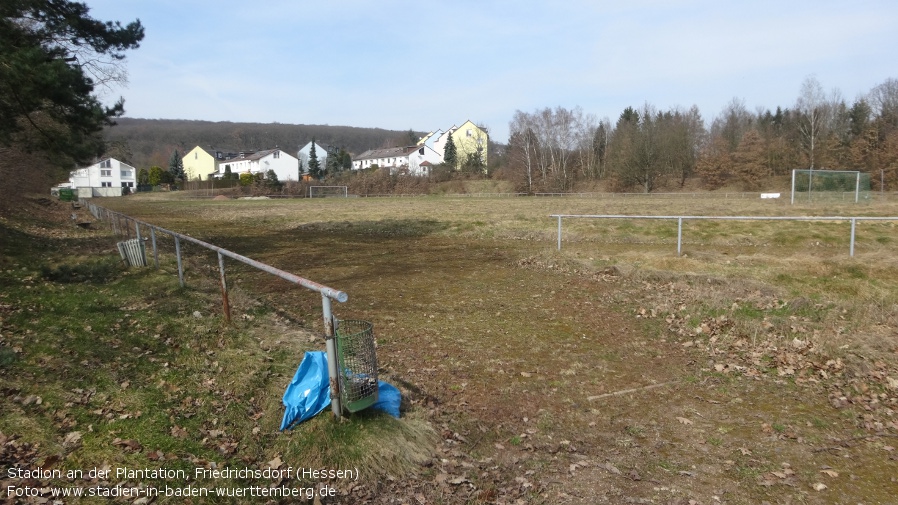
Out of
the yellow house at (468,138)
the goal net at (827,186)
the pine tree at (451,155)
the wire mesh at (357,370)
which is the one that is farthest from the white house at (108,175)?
the wire mesh at (357,370)

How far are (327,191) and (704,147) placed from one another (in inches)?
2060

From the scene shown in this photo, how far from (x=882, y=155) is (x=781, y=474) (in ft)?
217

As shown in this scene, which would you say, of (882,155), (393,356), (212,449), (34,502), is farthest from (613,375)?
(882,155)

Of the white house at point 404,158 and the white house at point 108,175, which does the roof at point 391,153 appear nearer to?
the white house at point 404,158

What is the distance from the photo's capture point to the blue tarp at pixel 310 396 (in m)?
4.54

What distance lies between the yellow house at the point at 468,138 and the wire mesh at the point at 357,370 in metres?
91.5

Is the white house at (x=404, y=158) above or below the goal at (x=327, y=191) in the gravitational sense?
above

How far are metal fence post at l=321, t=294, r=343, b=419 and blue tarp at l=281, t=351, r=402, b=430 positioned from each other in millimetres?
162

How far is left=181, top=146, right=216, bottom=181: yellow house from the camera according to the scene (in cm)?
12088

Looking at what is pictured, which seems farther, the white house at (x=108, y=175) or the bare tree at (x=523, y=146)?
the white house at (x=108, y=175)

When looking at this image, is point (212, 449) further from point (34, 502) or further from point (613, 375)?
point (613, 375)

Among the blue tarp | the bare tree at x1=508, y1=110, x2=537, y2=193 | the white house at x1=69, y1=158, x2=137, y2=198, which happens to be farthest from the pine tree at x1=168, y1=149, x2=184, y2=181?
the blue tarp

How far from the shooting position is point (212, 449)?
4371 mm

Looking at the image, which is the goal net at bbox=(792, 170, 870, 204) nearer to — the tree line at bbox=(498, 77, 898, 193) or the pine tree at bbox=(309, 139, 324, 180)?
the tree line at bbox=(498, 77, 898, 193)
